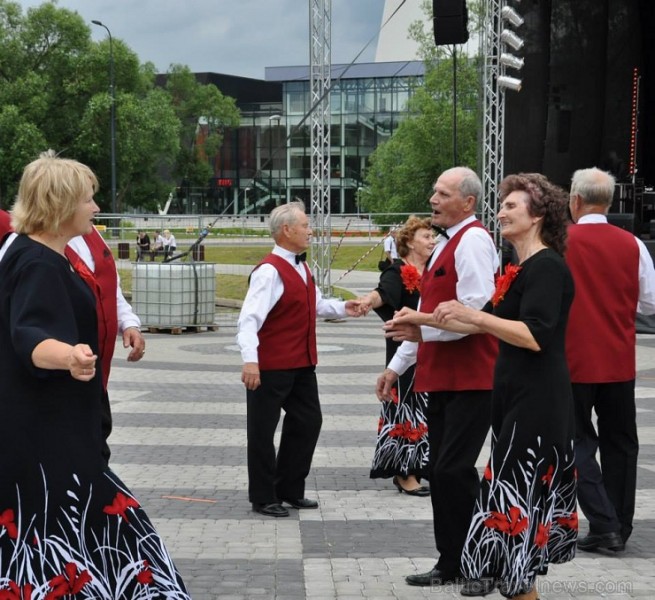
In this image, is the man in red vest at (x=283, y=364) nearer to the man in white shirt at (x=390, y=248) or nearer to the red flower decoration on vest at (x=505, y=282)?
the red flower decoration on vest at (x=505, y=282)

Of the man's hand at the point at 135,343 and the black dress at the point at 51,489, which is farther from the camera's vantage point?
the man's hand at the point at 135,343

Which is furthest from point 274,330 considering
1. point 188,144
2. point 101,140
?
point 188,144

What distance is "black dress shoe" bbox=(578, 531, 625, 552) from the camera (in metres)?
5.95

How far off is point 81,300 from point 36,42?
203 feet

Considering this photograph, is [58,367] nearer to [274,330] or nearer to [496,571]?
[496,571]

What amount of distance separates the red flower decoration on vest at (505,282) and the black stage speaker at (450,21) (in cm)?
1371

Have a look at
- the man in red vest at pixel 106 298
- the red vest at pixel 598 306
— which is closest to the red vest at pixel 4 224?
the man in red vest at pixel 106 298

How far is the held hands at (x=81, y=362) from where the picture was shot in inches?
134

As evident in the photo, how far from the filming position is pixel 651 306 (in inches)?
242

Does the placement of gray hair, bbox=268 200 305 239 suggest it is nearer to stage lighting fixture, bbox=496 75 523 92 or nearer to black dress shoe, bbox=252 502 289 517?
black dress shoe, bbox=252 502 289 517

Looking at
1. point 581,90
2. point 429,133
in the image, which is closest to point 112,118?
point 429,133

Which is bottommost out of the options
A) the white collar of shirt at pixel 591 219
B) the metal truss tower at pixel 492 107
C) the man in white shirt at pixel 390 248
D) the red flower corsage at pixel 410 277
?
the man in white shirt at pixel 390 248

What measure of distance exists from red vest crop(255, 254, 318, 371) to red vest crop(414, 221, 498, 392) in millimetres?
1660

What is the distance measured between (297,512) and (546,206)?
9.75ft
